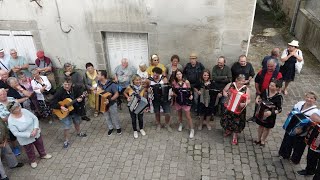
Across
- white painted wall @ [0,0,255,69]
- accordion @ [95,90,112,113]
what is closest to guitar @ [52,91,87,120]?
accordion @ [95,90,112,113]

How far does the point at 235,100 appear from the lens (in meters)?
6.28

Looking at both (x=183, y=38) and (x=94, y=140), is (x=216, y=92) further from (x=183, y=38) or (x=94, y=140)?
(x=94, y=140)

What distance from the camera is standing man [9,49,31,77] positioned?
819 cm

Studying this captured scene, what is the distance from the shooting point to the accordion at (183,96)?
6.67 metres

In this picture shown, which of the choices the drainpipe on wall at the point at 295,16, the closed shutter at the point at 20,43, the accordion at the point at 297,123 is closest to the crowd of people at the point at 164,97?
A: the accordion at the point at 297,123

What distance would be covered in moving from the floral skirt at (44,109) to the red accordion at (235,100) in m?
4.78

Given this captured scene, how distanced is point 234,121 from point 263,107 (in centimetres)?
85

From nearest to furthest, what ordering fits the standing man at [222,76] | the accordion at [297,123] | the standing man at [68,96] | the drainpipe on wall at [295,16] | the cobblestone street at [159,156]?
the accordion at [297,123]
the cobblestone street at [159,156]
the standing man at [68,96]
the standing man at [222,76]
the drainpipe on wall at [295,16]

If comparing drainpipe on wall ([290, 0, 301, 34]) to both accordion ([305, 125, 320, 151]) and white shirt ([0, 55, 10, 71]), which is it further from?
white shirt ([0, 55, 10, 71])

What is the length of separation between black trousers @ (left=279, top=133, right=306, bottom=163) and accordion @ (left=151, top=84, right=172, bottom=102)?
2.74m

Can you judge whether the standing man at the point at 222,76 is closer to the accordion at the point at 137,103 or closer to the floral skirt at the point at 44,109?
the accordion at the point at 137,103

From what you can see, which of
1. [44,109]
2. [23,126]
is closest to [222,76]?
[23,126]

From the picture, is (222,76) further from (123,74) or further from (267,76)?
(123,74)

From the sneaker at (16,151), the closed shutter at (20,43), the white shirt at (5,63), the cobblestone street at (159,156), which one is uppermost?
the closed shutter at (20,43)
